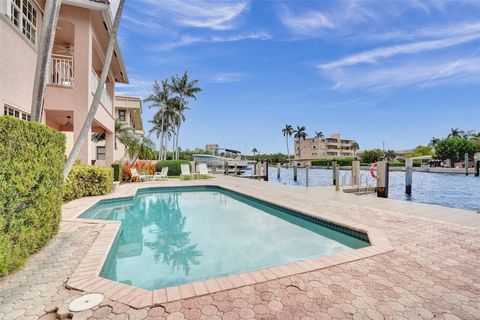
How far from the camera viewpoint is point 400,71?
22859mm

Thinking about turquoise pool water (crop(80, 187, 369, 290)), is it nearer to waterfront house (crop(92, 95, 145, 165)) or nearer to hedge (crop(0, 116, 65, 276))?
hedge (crop(0, 116, 65, 276))

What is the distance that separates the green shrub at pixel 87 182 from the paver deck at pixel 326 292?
5.55 metres

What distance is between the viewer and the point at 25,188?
3834mm

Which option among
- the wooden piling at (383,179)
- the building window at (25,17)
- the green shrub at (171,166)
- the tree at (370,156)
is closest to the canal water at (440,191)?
the wooden piling at (383,179)

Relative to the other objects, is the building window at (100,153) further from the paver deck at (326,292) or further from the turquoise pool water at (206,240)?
the paver deck at (326,292)

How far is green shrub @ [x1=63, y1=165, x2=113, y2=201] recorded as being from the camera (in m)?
9.59

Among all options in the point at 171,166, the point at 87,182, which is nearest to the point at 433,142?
the point at 171,166

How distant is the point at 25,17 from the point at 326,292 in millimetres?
10670

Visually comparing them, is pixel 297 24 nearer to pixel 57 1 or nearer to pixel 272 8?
pixel 272 8

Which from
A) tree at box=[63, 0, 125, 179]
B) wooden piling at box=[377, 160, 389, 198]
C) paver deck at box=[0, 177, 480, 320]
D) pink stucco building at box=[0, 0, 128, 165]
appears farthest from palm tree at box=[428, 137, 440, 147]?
tree at box=[63, 0, 125, 179]

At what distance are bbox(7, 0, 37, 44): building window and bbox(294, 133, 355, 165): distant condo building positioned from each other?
81.7 meters

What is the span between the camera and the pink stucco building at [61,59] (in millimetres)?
6766

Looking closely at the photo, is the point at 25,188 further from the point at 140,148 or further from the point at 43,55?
the point at 140,148

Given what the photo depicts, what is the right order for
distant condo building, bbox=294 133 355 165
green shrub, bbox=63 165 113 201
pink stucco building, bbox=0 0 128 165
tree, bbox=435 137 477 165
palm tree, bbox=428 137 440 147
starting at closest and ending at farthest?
pink stucco building, bbox=0 0 128 165
green shrub, bbox=63 165 113 201
tree, bbox=435 137 477 165
palm tree, bbox=428 137 440 147
distant condo building, bbox=294 133 355 165
